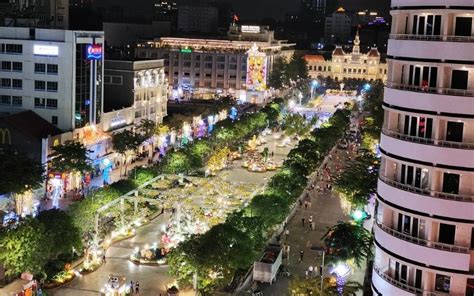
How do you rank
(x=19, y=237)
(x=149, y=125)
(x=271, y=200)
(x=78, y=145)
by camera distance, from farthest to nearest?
1. (x=149, y=125)
2. (x=78, y=145)
3. (x=271, y=200)
4. (x=19, y=237)

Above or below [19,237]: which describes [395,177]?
above

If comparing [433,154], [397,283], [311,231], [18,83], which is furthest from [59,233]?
[18,83]

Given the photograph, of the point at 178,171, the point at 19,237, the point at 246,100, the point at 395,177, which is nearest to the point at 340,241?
the point at 395,177

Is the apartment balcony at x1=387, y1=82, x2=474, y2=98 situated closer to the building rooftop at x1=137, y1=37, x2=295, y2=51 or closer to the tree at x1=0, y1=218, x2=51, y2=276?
the tree at x1=0, y1=218, x2=51, y2=276

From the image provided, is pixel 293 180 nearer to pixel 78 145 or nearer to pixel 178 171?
pixel 178 171

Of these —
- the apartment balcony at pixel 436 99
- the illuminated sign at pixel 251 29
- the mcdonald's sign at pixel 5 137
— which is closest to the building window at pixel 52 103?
the mcdonald's sign at pixel 5 137

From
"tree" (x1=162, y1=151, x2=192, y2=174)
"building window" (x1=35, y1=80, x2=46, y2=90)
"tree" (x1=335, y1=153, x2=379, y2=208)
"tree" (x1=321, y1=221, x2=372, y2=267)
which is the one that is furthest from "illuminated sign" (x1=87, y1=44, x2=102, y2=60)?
"tree" (x1=321, y1=221, x2=372, y2=267)

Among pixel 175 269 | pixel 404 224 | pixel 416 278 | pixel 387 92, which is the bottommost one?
pixel 175 269

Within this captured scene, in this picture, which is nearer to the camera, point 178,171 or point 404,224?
point 404,224

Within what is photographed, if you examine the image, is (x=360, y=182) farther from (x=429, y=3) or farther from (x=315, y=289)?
(x=429, y=3)
